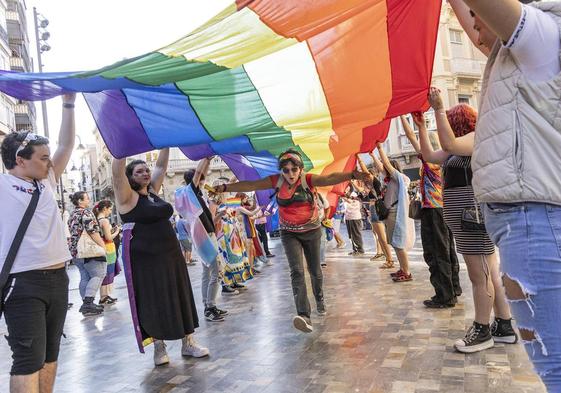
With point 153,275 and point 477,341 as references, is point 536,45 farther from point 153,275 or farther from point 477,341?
point 153,275

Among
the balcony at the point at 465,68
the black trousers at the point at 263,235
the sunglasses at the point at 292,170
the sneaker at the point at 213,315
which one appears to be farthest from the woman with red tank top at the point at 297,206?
the balcony at the point at 465,68

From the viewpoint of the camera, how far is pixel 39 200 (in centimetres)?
269

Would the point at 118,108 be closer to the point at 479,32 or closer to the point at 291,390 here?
the point at 291,390

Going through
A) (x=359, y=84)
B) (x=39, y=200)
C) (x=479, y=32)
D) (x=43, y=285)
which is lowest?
(x=43, y=285)

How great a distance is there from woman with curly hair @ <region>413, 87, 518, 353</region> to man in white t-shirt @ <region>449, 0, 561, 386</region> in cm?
188

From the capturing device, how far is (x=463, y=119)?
3611 millimetres

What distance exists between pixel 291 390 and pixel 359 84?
112 inches

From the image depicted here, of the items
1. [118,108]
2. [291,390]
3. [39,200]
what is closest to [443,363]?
[291,390]

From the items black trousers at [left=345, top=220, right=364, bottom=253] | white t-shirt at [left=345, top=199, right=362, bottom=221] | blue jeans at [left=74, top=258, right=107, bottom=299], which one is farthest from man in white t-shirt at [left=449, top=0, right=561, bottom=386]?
white t-shirt at [left=345, top=199, right=362, bottom=221]

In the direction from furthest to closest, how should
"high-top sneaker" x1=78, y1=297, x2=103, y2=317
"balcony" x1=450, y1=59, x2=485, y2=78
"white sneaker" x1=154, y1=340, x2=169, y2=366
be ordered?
"balcony" x1=450, y1=59, x2=485, y2=78, "high-top sneaker" x1=78, y1=297, x2=103, y2=317, "white sneaker" x1=154, y1=340, x2=169, y2=366

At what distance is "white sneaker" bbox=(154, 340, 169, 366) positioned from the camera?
4062mm

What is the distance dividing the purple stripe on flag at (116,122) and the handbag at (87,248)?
139 inches

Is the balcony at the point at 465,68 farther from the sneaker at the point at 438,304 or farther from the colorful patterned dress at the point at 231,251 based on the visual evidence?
the sneaker at the point at 438,304

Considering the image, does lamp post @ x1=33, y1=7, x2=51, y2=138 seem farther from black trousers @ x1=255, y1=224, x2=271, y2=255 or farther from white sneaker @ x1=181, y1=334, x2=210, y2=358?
white sneaker @ x1=181, y1=334, x2=210, y2=358
